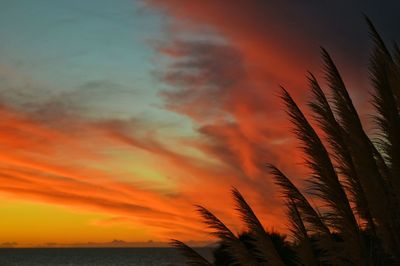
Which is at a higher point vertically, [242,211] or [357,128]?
[357,128]

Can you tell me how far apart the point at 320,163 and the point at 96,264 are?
4250 inches

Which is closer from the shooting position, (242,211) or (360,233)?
(360,233)

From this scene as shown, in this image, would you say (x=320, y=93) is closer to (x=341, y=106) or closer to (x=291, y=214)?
(x=341, y=106)

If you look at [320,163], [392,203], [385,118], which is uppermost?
[385,118]

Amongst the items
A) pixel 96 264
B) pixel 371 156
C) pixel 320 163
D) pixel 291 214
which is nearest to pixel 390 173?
pixel 371 156

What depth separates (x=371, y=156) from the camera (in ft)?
20.6

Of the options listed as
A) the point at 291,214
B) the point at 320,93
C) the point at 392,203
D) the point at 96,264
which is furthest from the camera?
the point at 96,264

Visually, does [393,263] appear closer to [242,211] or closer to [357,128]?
[357,128]

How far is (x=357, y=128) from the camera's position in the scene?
640 centimetres

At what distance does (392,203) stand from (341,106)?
1127mm

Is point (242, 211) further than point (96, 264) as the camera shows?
No

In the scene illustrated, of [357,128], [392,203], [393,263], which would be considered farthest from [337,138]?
[393,263]

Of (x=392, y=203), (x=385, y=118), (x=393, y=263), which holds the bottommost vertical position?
(x=393, y=263)

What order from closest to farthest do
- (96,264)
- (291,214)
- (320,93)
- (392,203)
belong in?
(392,203) < (320,93) < (291,214) < (96,264)
